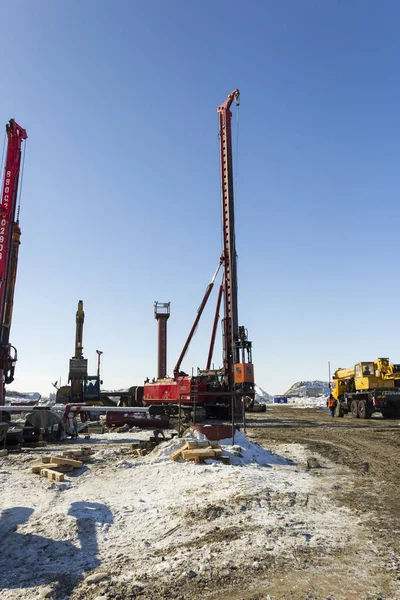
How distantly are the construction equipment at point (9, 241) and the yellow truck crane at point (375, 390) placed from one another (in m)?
19.3

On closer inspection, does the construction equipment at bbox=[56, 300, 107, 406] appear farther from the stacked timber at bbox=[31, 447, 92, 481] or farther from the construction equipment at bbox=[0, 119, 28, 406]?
the stacked timber at bbox=[31, 447, 92, 481]

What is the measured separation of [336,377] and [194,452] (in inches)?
961

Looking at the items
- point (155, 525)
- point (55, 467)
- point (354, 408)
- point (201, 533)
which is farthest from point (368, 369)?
point (201, 533)

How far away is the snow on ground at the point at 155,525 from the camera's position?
→ 4.62 meters

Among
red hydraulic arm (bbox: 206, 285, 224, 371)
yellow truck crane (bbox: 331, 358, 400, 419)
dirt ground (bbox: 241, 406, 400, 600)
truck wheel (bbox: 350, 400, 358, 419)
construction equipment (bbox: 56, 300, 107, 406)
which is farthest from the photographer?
construction equipment (bbox: 56, 300, 107, 406)

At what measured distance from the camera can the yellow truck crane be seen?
82.7 feet

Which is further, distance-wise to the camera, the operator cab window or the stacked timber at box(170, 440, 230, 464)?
the operator cab window

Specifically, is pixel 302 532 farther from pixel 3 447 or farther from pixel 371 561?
pixel 3 447

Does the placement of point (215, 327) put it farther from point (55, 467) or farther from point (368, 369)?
point (55, 467)

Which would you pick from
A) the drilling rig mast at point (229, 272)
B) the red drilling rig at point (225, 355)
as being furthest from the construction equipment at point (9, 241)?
the drilling rig mast at point (229, 272)

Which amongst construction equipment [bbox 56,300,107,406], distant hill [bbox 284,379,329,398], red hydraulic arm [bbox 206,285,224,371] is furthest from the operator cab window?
distant hill [bbox 284,379,329,398]

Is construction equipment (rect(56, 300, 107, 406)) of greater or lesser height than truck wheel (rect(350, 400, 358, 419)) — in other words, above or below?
above

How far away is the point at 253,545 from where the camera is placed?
5.12m

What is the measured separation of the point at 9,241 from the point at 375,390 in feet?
68.0
